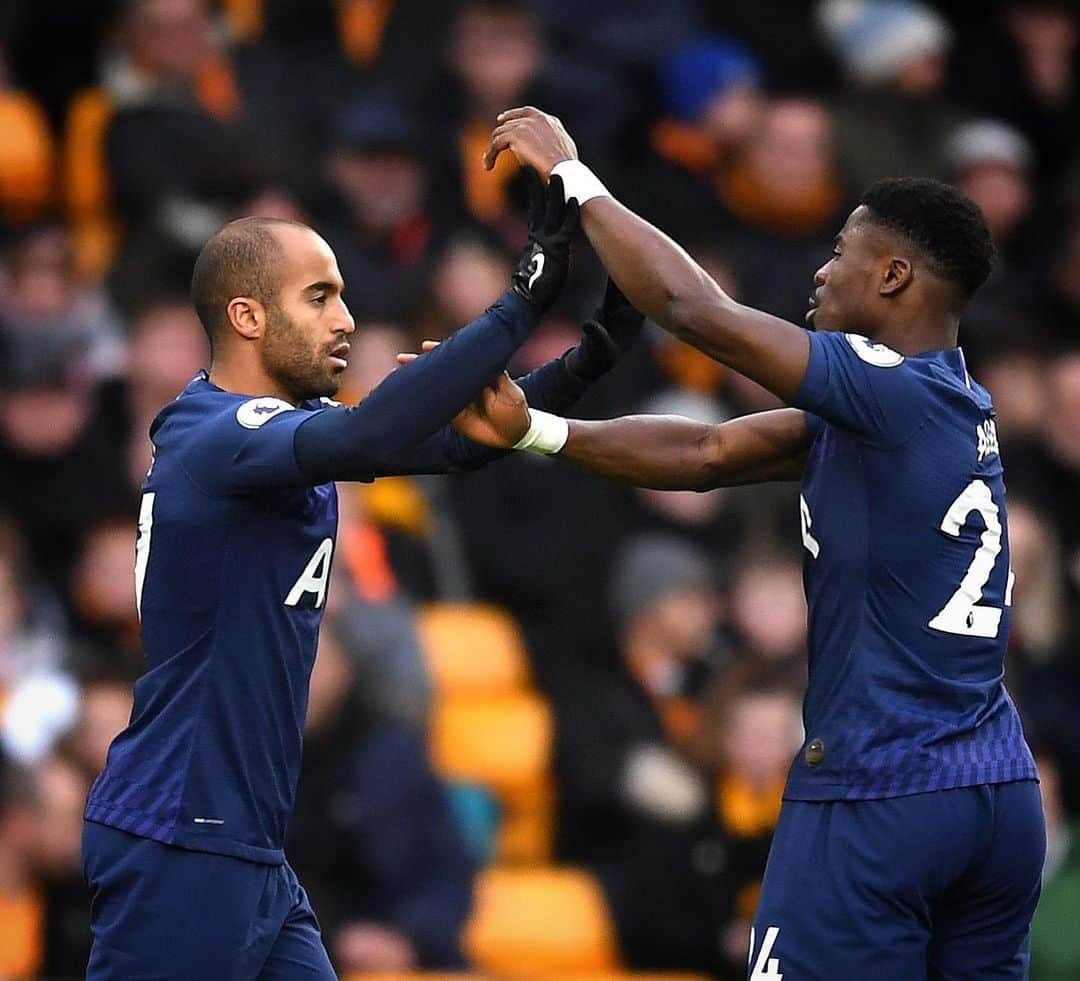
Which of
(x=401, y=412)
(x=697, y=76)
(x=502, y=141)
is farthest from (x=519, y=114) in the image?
(x=697, y=76)

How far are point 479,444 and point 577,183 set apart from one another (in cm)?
71

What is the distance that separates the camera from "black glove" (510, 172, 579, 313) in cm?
504

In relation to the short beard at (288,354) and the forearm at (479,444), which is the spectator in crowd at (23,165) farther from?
the short beard at (288,354)

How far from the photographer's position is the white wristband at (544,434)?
5.45m

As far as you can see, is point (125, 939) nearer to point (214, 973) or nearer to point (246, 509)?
point (214, 973)

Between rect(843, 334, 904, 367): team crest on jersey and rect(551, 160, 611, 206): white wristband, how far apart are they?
66 cm

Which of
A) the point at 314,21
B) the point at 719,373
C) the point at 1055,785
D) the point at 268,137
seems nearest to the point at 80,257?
the point at 268,137

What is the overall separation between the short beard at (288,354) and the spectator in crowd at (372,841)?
8.94 ft

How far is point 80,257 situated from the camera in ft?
30.4

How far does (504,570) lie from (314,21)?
283 cm

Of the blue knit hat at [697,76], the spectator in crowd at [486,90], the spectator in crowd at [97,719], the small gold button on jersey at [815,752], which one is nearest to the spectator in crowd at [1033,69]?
the blue knit hat at [697,76]

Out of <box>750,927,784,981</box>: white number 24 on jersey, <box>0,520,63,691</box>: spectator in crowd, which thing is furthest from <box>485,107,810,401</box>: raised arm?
<box>0,520,63,691</box>: spectator in crowd

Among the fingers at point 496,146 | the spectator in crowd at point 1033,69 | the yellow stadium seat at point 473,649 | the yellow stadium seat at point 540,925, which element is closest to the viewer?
the fingers at point 496,146

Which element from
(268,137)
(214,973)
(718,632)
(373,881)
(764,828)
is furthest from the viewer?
(268,137)
